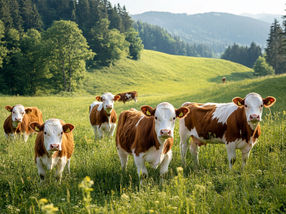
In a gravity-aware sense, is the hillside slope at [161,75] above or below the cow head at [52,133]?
below

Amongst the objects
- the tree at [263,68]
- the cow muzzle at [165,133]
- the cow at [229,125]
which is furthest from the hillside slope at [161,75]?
the cow muzzle at [165,133]

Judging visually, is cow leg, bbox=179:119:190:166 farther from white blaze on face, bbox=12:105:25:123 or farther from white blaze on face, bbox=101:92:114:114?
white blaze on face, bbox=12:105:25:123

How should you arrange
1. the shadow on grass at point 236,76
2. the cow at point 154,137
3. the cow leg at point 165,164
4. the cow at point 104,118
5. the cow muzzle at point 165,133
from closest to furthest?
the cow muzzle at point 165,133
the cow at point 154,137
the cow leg at point 165,164
the cow at point 104,118
the shadow on grass at point 236,76

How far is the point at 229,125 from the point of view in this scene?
18.9 ft

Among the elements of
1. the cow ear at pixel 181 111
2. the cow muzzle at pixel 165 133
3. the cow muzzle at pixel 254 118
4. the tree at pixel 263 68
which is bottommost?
the tree at pixel 263 68

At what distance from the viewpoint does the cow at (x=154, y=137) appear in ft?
16.1

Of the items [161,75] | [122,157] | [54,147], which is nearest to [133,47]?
[161,75]

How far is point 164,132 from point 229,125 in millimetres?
2004

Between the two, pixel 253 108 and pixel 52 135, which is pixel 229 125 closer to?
pixel 253 108

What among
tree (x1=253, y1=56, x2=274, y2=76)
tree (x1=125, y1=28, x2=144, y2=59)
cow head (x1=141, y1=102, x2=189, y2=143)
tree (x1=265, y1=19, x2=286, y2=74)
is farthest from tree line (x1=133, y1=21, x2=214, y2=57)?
cow head (x1=141, y1=102, x2=189, y2=143)

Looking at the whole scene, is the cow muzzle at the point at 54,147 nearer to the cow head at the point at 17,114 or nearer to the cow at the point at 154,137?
the cow at the point at 154,137

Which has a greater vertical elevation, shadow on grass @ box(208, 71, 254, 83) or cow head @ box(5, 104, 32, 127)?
cow head @ box(5, 104, 32, 127)

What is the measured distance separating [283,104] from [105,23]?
59134 millimetres

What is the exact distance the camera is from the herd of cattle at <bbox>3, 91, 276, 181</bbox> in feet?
16.8
